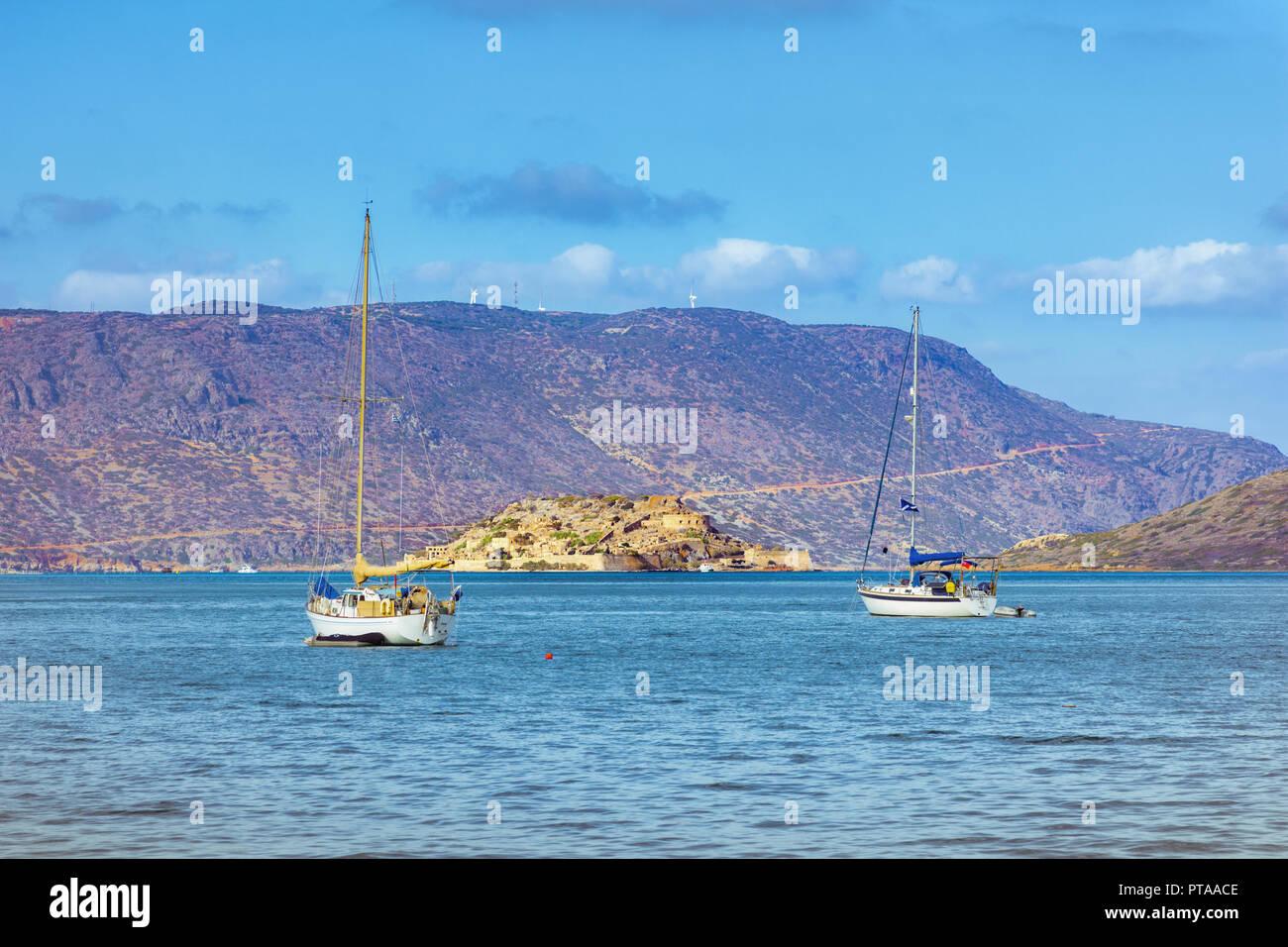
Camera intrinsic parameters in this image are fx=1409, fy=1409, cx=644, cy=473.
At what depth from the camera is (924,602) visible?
333 feet

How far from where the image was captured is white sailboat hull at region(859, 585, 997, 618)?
10156cm

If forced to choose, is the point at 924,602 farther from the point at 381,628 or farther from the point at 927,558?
the point at 381,628

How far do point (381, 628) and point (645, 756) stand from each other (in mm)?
37338

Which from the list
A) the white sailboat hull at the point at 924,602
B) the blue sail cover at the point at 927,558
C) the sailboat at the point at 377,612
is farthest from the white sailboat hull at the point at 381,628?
the blue sail cover at the point at 927,558

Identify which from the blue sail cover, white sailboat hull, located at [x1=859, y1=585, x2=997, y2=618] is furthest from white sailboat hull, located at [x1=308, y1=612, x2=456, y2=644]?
the blue sail cover

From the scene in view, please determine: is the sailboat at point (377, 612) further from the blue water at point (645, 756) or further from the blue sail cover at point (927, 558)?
the blue sail cover at point (927, 558)

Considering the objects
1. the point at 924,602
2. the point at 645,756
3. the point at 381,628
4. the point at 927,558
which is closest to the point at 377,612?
the point at 381,628

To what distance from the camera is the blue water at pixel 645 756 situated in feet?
75.0

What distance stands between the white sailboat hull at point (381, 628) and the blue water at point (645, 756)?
132cm

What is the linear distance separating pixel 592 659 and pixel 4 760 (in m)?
39.3

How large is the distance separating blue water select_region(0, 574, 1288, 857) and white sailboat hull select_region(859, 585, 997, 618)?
87.1ft

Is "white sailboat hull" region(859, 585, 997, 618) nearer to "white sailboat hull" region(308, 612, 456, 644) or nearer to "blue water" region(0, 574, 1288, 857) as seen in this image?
"blue water" region(0, 574, 1288, 857)
